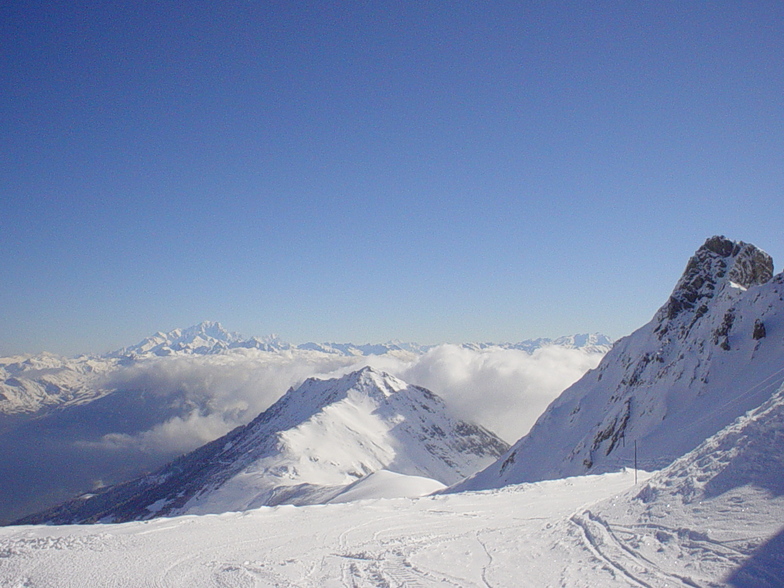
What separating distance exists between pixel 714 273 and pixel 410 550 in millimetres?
67690

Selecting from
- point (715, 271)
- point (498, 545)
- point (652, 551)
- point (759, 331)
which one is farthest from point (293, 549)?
point (715, 271)

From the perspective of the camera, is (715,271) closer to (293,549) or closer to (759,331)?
(759,331)

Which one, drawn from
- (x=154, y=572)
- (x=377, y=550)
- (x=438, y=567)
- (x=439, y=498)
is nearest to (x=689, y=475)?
(x=438, y=567)

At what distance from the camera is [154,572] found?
10.8 meters

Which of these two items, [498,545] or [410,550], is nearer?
[410,550]

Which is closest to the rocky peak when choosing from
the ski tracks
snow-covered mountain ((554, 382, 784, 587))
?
snow-covered mountain ((554, 382, 784, 587))

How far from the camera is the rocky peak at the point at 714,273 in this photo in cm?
5722

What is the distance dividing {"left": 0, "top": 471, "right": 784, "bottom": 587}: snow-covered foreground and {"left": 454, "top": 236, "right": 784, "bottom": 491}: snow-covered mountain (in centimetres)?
2117

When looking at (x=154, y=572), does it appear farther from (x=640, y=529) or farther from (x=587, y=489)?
(x=587, y=489)

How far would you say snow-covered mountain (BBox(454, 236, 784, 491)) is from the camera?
3609 cm

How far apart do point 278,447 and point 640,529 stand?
161283 millimetres

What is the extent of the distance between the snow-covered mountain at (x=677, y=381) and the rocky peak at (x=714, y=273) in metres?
0.14

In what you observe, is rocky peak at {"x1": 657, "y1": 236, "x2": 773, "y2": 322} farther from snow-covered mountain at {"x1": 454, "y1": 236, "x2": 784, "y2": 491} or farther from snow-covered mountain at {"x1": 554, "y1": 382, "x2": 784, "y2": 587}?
snow-covered mountain at {"x1": 554, "y1": 382, "x2": 784, "y2": 587}

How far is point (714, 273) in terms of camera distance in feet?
200
